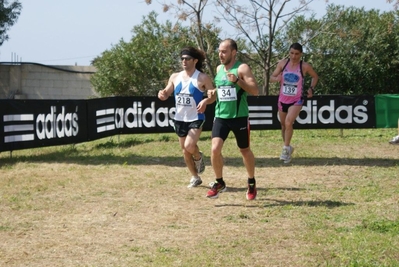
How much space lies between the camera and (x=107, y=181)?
10984 millimetres

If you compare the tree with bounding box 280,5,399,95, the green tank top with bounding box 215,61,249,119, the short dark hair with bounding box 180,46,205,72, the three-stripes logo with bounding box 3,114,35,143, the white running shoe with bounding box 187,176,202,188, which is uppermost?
the tree with bounding box 280,5,399,95

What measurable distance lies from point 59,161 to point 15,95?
80.9 ft

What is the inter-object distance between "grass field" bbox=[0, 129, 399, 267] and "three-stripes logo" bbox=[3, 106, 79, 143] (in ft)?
1.56

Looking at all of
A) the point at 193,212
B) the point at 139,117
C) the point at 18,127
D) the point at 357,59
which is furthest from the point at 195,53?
the point at 357,59

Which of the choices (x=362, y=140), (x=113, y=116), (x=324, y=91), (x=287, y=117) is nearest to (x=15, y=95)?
(x=324, y=91)

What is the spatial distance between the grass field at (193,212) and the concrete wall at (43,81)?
23.6 m

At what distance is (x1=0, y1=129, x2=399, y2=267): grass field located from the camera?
657cm

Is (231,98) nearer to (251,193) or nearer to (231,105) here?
(231,105)

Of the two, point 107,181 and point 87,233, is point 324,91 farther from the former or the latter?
point 87,233

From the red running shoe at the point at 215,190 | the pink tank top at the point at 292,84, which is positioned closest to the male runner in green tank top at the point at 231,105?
the red running shoe at the point at 215,190

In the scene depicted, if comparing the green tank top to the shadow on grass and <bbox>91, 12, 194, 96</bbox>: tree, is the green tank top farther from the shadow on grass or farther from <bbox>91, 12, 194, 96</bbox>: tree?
<bbox>91, 12, 194, 96</bbox>: tree

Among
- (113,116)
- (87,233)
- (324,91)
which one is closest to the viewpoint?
(87,233)

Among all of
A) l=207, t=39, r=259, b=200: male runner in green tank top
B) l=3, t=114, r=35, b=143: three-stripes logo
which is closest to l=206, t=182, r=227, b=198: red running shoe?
l=207, t=39, r=259, b=200: male runner in green tank top

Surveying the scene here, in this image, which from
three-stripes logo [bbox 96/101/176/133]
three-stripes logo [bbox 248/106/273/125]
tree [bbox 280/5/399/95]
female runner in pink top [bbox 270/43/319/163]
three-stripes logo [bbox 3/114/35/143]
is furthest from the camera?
tree [bbox 280/5/399/95]
